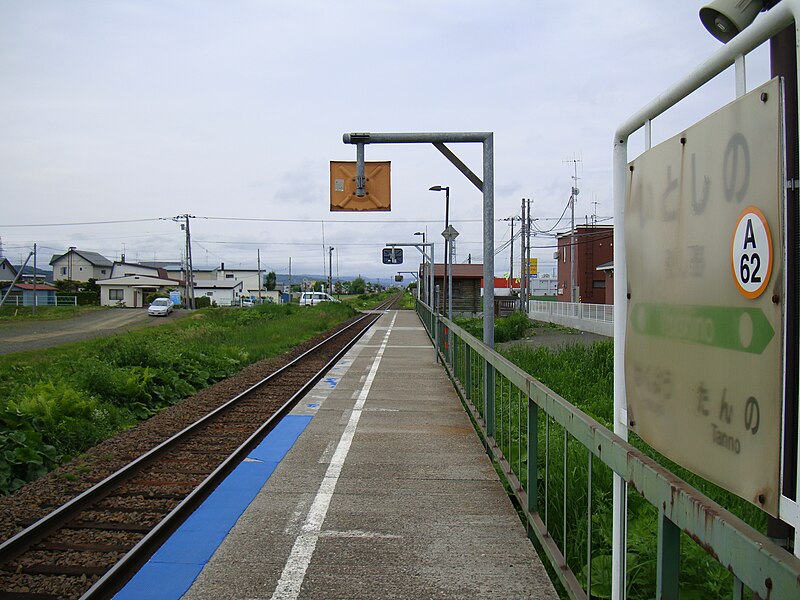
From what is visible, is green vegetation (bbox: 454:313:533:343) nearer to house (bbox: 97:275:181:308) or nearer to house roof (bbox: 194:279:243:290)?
house (bbox: 97:275:181:308)

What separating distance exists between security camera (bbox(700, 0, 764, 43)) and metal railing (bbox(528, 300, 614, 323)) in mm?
29235

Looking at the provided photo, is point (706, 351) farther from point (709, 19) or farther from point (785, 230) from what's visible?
point (709, 19)

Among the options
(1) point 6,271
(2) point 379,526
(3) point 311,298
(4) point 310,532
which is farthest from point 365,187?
(1) point 6,271

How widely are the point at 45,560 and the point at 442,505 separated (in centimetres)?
292

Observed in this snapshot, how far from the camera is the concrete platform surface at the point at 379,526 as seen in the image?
4.05 metres

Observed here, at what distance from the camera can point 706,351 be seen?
6.59 ft

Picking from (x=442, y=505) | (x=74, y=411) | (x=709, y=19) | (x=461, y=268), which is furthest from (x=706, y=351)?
(x=461, y=268)

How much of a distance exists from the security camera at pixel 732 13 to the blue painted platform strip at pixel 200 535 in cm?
383

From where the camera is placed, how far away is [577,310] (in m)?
36.5

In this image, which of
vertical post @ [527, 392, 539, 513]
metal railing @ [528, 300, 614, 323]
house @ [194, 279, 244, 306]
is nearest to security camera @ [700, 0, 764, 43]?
vertical post @ [527, 392, 539, 513]

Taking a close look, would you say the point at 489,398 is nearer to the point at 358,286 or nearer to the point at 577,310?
the point at 577,310

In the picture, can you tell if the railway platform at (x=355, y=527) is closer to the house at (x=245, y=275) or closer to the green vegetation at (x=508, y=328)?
the green vegetation at (x=508, y=328)

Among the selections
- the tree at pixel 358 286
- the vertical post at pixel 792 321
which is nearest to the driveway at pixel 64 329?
the vertical post at pixel 792 321

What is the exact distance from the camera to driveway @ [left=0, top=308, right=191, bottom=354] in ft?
89.7
